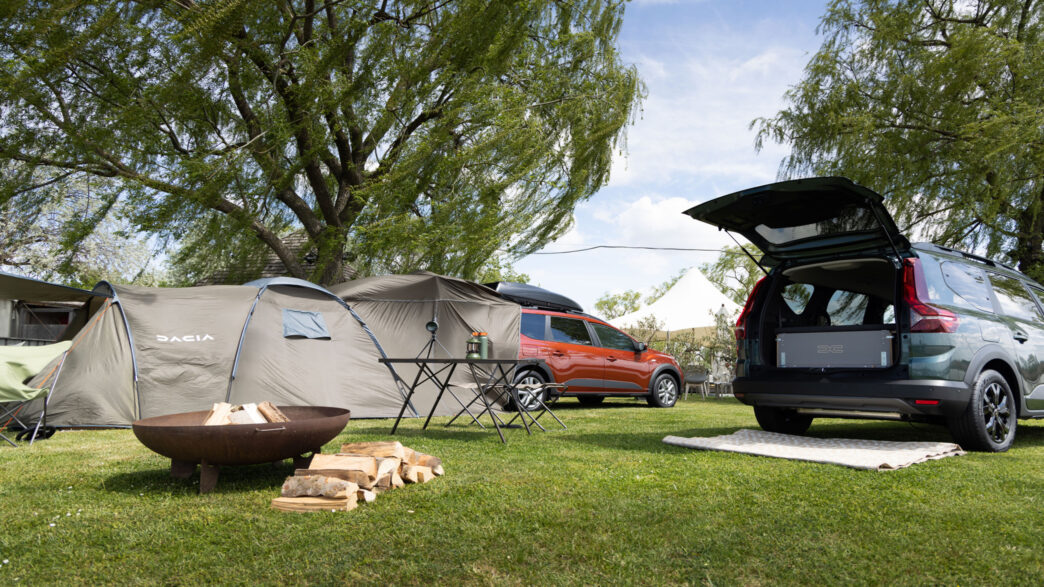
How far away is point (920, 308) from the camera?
510 cm

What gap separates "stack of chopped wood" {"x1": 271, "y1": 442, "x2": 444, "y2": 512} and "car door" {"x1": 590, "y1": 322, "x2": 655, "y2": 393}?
22.2 feet

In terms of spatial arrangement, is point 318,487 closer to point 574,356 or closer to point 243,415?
point 243,415

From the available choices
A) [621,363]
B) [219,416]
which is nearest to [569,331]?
[621,363]

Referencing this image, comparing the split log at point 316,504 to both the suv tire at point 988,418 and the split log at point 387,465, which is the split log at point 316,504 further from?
the suv tire at point 988,418

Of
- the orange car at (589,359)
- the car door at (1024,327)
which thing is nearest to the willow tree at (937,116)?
the orange car at (589,359)

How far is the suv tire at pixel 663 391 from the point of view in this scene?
11828 mm

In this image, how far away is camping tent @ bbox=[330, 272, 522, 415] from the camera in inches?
357

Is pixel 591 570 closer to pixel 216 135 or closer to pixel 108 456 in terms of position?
pixel 108 456

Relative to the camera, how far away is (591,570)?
2.66m

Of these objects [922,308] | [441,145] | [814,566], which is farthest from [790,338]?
[441,145]

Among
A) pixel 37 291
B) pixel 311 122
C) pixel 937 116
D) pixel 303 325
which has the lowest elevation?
pixel 303 325

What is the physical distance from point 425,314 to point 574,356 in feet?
8.45

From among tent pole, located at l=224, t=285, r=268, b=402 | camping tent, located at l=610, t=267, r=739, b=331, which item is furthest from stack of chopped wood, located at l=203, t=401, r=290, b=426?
camping tent, located at l=610, t=267, r=739, b=331

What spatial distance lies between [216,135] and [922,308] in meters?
11.7
